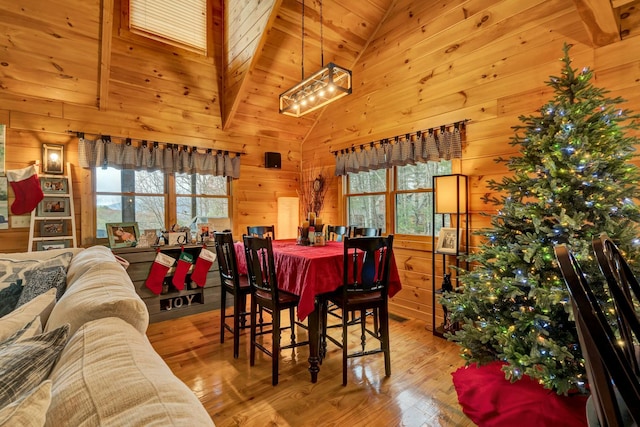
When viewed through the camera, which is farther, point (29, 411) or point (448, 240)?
point (448, 240)

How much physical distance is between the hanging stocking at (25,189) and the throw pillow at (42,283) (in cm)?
196

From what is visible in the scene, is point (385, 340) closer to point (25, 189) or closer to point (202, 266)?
point (202, 266)

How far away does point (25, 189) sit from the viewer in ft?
10.2

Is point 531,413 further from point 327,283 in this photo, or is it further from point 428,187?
point 428,187

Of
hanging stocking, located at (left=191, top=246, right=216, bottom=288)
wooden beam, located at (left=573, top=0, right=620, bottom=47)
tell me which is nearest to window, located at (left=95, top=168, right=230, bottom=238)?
hanging stocking, located at (left=191, top=246, right=216, bottom=288)

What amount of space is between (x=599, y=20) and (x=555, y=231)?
1.74m

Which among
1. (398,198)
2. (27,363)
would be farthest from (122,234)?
(27,363)

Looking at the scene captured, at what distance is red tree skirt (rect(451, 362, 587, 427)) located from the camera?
1.63m

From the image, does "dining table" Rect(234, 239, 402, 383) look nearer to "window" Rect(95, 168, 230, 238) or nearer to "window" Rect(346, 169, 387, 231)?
"window" Rect(346, 169, 387, 231)

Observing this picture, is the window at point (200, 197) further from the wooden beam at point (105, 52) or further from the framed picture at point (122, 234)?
the wooden beam at point (105, 52)

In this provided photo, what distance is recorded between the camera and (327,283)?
2330 mm

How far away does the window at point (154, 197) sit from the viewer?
145 inches

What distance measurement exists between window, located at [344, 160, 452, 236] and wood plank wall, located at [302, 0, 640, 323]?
22 cm

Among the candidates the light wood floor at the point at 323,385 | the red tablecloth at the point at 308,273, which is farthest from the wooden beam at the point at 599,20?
the light wood floor at the point at 323,385
